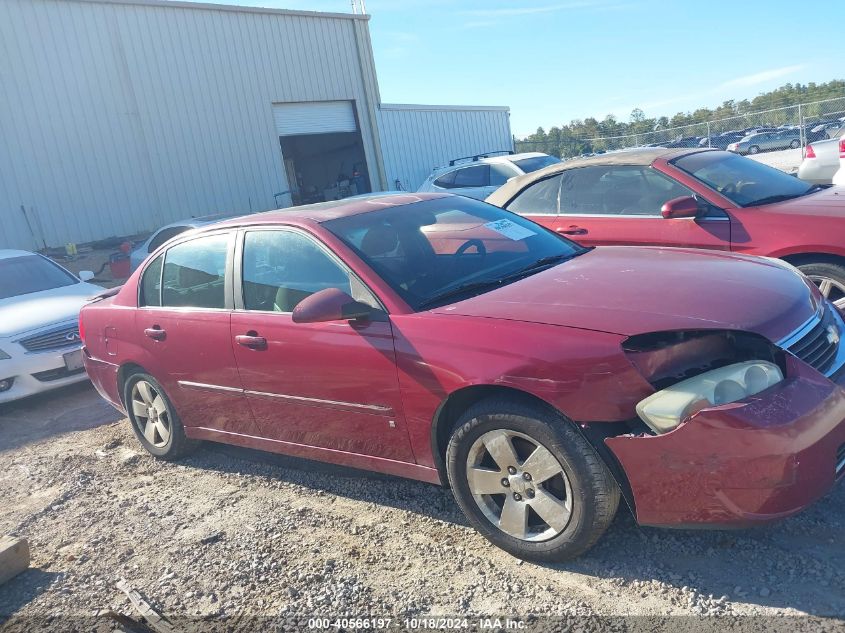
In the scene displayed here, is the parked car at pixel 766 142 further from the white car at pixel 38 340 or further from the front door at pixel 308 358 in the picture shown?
the front door at pixel 308 358

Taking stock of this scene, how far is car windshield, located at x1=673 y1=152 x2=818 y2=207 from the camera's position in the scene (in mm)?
5516

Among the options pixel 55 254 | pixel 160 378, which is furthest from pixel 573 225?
pixel 55 254

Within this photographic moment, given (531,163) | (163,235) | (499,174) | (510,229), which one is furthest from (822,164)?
(163,235)

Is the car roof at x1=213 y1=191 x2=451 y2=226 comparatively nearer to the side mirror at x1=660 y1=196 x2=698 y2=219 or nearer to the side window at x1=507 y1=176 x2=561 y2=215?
the side mirror at x1=660 y1=196 x2=698 y2=219

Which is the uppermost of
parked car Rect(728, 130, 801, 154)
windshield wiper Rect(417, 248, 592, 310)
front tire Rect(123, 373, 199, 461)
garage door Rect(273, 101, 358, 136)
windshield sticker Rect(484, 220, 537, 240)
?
garage door Rect(273, 101, 358, 136)

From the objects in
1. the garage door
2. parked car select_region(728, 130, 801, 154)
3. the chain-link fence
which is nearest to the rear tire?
the garage door

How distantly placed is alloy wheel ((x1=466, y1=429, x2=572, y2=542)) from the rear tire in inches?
119

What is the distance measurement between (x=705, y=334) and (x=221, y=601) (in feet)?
7.69

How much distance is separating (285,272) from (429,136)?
19.6m

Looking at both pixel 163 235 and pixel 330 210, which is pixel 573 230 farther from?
pixel 163 235

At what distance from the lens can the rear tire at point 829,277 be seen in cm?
489

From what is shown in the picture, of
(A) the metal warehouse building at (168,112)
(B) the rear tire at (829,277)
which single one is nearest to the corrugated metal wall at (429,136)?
(A) the metal warehouse building at (168,112)

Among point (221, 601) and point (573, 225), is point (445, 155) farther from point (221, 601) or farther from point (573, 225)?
point (221, 601)

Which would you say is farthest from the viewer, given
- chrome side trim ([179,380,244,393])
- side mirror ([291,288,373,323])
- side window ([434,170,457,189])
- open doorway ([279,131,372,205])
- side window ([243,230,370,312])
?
open doorway ([279,131,372,205])
